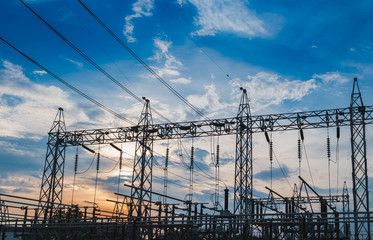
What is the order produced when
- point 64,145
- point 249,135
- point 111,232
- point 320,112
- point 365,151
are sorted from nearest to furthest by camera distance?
point 111,232 → point 365,151 → point 320,112 → point 249,135 → point 64,145

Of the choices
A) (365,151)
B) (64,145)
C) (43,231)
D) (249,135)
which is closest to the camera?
(43,231)

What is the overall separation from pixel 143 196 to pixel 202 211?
4502mm

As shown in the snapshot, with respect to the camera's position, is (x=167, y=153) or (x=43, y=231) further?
(x=167, y=153)

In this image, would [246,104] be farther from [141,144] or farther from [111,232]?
[111,232]

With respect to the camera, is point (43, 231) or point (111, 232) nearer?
point (43, 231)

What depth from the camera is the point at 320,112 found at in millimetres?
28953

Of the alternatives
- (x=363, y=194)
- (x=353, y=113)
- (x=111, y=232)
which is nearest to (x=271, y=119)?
(x=353, y=113)

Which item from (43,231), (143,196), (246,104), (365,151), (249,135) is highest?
(246,104)

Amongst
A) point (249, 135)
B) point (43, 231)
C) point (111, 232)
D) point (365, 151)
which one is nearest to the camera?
point (43, 231)

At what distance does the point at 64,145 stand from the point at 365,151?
2377 centimetres

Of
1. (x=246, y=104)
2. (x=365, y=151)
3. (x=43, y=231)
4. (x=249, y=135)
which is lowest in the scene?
(x=43, y=231)

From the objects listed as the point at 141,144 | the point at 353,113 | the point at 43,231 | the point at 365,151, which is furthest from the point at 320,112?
the point at 43,231

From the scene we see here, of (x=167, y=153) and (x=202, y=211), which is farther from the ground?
(x=167, y=153)

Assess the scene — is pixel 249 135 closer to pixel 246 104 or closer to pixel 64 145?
pixel 246 104
